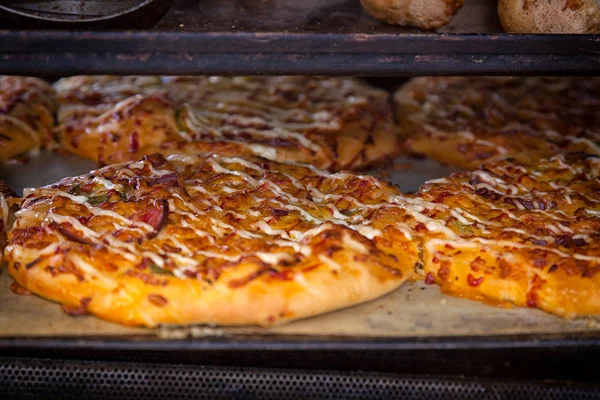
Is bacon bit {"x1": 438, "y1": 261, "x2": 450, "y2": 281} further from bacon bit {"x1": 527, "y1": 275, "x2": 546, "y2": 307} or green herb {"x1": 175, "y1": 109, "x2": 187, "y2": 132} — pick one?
green herb {"x1": 175, "y1": 109, "x2": 187, "y2": 132}

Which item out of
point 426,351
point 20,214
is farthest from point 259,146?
point 426,351

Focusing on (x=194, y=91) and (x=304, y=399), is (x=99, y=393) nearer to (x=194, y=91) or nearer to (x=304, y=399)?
(x=304, y=399)

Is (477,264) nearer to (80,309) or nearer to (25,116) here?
(80,309)

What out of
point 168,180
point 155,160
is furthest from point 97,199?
point 155,160

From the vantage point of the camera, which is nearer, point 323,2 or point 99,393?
point 99,393

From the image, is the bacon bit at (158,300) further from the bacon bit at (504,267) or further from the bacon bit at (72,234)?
the bacon bit at (504,267)

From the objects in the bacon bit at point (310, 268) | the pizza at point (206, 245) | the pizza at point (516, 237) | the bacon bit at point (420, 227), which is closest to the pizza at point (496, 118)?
the pizza at point (516, 237)

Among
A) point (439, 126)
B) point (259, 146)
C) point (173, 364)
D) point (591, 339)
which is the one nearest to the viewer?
point (591, 339)
